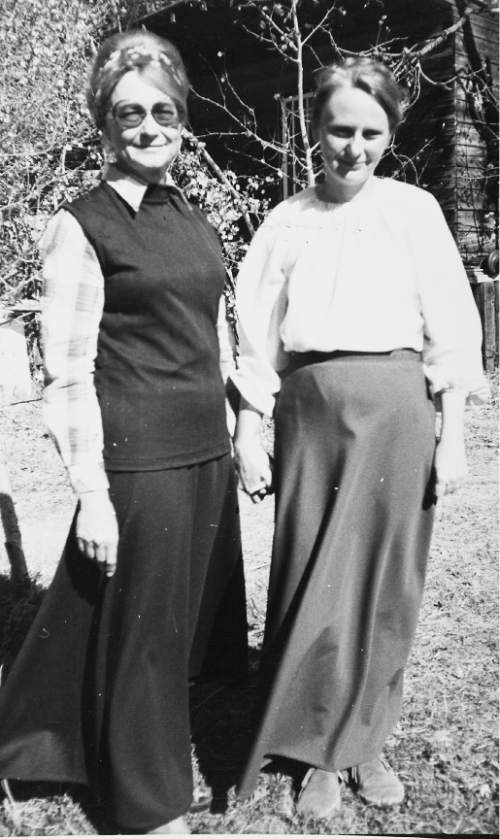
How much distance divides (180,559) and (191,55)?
894cm

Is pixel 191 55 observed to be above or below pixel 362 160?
above

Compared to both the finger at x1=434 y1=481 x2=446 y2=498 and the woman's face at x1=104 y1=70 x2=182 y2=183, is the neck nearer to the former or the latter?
the woman's face at x1=104 y1=70 x2=182 y2=183

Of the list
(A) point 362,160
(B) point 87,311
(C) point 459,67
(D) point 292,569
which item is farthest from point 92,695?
(C) point 459,67

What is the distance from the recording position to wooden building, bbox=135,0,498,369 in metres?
8.08

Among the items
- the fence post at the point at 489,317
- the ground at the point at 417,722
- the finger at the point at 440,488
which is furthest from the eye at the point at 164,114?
the fence post at the point at 489,317

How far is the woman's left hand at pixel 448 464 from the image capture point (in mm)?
2076

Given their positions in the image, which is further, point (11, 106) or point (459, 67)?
point (459, 67)

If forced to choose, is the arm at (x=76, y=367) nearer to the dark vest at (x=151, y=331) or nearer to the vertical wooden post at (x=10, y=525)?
the dark vest at (x=151, y=331)

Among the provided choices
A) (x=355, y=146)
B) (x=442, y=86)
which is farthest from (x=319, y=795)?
(x=442, y=86)

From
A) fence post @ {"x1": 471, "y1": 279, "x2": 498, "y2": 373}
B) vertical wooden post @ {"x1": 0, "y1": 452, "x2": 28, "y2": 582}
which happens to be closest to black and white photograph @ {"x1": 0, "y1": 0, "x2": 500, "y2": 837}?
vertical wooden post @ {"x1": 0, "y1": 452, "x2": 28, "y2": 582}

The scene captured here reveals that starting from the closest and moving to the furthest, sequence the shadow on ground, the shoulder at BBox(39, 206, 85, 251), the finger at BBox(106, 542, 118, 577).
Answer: the shoulder at BBox(39, 206, 85, 251) → the finger at BBox(106, 542, 118, 577) → the shadow on ground

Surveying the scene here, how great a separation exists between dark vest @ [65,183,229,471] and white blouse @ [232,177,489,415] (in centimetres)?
18

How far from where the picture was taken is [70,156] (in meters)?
8.41

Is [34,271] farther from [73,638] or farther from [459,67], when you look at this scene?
[73,638]
